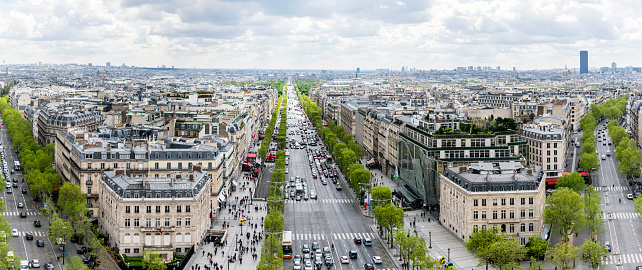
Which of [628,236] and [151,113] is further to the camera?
[151,113]

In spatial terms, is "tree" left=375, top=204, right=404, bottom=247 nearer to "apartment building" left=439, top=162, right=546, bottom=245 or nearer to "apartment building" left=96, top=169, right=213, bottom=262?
"apartment building" left=439, top=162, right=546, bottom=245

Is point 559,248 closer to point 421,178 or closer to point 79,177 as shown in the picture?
point 421,178

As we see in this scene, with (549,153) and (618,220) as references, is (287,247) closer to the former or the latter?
(618,220)

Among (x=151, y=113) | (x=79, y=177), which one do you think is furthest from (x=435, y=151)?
(x=151, y=113)

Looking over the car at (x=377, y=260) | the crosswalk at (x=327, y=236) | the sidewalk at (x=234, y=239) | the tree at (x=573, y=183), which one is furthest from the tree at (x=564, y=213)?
the sidewalk at (x=234, y=239)

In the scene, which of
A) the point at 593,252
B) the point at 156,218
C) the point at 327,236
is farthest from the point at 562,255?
the point at 156,218

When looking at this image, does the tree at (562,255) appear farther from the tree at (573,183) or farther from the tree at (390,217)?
the tree at (573,183)
